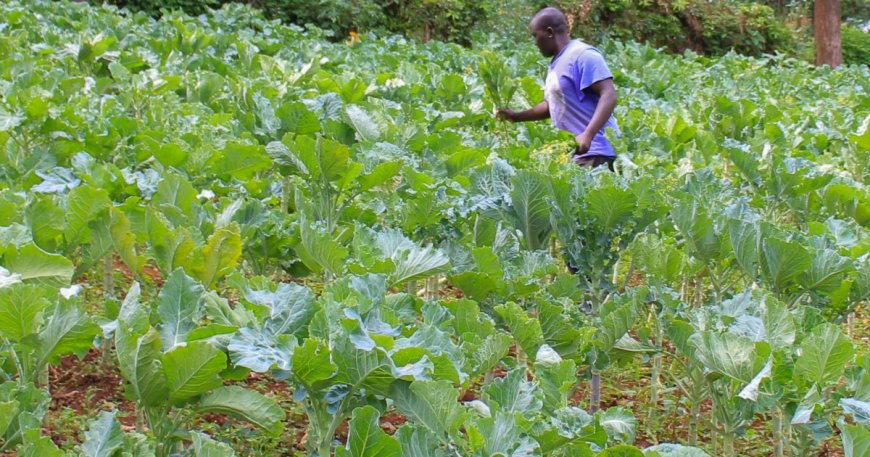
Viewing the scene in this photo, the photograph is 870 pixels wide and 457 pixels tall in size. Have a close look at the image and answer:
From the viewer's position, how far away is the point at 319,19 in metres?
18.5

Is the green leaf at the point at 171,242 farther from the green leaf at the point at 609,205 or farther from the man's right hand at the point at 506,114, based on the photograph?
the man's right hand at the point at 506,114

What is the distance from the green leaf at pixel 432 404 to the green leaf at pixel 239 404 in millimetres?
346

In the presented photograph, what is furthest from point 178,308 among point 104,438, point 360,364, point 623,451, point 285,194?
point 285,194

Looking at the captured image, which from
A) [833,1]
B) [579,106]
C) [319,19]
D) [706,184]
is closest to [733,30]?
[833,1]

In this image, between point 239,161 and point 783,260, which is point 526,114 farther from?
point 783,260

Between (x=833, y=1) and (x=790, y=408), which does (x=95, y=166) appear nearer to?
(x=790, y=408)

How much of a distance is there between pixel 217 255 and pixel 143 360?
0.65 meters

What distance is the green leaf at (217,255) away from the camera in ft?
9.04

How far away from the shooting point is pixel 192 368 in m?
2.11

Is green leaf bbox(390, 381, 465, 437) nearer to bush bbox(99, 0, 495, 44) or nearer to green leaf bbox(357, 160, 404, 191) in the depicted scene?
green leaf bbox(357, 160, 404, 191)

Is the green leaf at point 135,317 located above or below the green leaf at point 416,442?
above

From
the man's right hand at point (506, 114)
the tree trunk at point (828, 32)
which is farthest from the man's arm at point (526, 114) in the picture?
the tree trunk at point (828, 32)

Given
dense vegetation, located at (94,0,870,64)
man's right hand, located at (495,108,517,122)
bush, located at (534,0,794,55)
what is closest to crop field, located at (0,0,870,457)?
man's right hand, located at (495,108,517,122)

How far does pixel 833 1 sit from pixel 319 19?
9.83 metres
